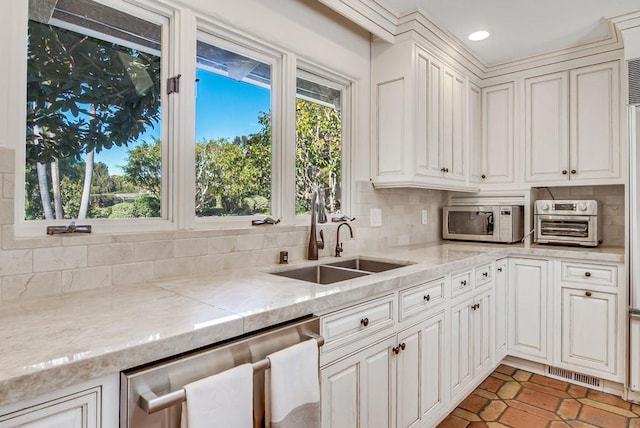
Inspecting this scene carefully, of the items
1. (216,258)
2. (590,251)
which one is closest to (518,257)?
(590,251)

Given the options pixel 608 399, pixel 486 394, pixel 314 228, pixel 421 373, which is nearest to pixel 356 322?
pixel 421 373

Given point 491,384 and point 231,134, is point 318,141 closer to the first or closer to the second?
point 231,134

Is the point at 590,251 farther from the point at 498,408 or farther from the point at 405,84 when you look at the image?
the point at 405,84

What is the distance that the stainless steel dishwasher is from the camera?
34.1 inches

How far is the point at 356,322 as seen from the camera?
5.01 ft

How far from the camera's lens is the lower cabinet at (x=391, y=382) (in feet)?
4.75

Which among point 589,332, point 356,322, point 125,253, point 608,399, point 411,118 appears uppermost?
point 411,118

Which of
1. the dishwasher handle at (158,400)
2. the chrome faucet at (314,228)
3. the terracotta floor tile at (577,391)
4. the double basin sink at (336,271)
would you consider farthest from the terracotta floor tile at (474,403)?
the dishwasher handle at (158,400)

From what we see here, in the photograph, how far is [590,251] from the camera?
2668 millimetres

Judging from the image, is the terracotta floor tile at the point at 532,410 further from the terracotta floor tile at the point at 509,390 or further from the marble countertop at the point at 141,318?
the marble countertop at the point at 141,318

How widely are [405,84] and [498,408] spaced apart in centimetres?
214

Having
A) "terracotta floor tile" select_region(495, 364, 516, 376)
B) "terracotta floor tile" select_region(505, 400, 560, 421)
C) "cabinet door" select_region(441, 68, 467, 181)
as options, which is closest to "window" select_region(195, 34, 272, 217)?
"cabinet door" select_region(441, 68, 467, 181)

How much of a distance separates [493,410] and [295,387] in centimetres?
174

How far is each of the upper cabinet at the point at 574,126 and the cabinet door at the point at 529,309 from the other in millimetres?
747
